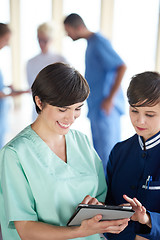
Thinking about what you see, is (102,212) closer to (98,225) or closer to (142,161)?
(98,225)

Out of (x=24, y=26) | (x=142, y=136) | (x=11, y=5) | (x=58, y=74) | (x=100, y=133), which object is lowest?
(x=100, y=133)

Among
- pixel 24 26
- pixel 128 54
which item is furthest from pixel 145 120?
pixel 128 54

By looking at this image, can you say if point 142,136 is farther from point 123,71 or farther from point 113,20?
point 113,20

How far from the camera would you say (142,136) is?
121 cm

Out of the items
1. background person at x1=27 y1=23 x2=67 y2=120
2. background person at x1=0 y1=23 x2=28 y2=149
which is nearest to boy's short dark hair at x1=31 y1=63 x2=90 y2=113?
background person at x1=0 y1=23 x2=28 y2=149

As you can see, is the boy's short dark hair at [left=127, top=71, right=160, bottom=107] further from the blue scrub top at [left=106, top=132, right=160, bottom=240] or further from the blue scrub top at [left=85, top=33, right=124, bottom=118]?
the blue scrub top at [left=85, top=33, right=124, bottom=118]

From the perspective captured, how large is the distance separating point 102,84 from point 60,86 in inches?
50.6

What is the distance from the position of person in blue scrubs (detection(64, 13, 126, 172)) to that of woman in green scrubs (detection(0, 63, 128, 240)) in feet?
3.84

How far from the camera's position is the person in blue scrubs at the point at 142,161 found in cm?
112

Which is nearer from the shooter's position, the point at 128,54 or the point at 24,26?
the point at 24,26

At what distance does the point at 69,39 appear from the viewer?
325 centimetres

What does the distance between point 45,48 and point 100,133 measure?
0.94 metres

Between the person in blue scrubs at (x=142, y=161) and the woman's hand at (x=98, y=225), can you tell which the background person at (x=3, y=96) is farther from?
the woman's hand at (x=98, y=225)

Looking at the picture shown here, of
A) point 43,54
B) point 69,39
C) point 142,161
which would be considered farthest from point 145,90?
point 69,39
